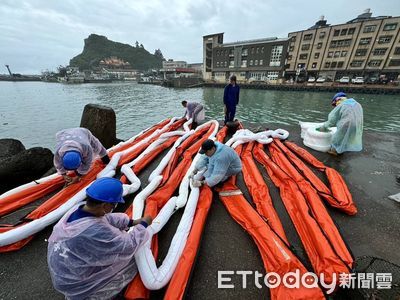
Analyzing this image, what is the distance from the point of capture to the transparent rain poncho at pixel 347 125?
14.3 ft

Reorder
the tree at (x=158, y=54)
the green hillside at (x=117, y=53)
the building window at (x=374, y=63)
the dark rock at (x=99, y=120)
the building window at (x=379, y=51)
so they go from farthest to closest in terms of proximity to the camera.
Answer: the tree at (x=158, y=54), the green hillside at (x=117, y=53), the building window at (x=374, y=63), the building window at (x=379, y=51), the dark rock at (x=99, y=120)

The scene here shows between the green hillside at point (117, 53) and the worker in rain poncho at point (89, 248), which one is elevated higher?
the green hillside at point (117, 53)

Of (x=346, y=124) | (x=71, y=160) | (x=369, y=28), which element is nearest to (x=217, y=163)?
(x=71, y=160)

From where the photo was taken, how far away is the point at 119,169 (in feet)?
13.7

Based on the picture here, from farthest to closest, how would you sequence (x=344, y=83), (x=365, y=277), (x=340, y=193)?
(x=344, y=83) < (x=340, y=193) < (x=365, y=277)

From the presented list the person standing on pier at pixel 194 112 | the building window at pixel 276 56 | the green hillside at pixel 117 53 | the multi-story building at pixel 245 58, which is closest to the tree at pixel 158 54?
the green hillside at pixel 117 53

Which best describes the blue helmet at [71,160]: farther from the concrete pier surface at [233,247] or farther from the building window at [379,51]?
the building window at [379,51]

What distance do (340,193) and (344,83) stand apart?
4224cm

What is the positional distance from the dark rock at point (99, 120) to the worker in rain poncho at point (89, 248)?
202 inches

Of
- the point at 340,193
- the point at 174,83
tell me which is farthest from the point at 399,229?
the point at 174,83

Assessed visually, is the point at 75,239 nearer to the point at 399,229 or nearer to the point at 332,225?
the point at 332,225

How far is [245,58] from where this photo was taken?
46562 millimetres

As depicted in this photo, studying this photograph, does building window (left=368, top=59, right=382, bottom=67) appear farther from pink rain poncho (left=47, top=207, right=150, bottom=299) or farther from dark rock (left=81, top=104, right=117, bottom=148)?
pink rain poncho (left=47, top=207, right=150, bottom=299)

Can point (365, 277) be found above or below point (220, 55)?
below
